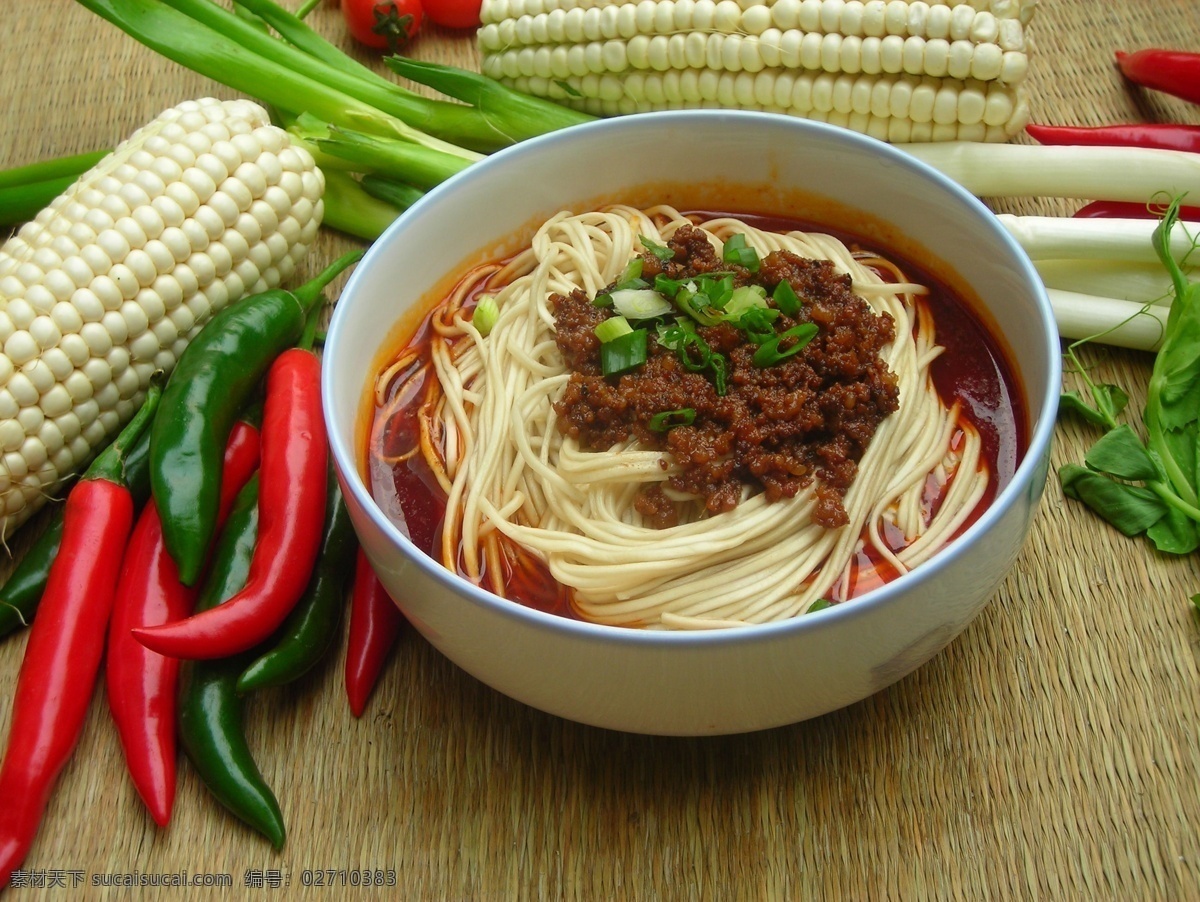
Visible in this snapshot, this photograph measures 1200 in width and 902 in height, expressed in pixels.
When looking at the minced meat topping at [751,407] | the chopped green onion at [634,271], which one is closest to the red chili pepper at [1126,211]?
the minced meat topping at [751,407]

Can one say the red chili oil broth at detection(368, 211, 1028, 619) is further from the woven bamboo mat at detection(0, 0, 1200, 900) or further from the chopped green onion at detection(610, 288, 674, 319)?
the chopped green onion at detection(610, 288, 674, 319)

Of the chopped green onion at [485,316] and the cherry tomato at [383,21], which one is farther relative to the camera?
the cherry tomato at [383,21]

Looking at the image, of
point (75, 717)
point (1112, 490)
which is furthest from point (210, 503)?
point (1112, 490)

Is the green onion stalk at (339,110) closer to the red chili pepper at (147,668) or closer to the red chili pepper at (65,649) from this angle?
the red chili pepper at (65,649)

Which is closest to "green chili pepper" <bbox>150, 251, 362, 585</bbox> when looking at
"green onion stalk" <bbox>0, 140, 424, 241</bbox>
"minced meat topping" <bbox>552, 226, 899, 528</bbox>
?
"green onion stalk" <bbox>0, 140, 424, 241</bbox>

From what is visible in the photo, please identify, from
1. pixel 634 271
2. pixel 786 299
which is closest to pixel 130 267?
pixel 634 271

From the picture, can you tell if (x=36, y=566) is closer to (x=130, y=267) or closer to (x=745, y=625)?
(x=130, y=267)

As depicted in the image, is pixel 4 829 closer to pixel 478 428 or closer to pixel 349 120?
pixel 478 428
